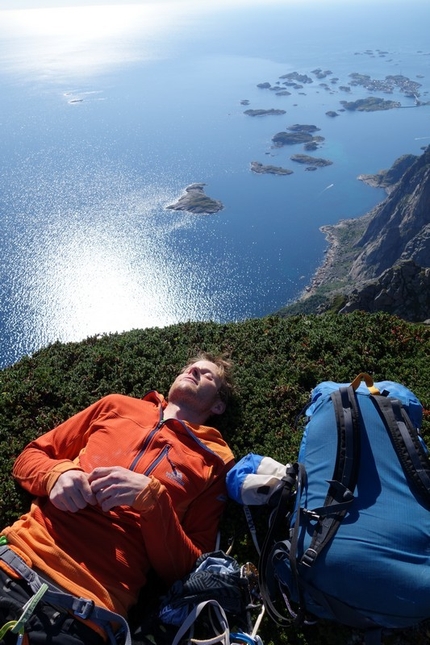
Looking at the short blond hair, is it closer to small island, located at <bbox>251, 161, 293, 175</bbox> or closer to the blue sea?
the blue sea

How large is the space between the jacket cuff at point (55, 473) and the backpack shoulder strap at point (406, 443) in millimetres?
2714

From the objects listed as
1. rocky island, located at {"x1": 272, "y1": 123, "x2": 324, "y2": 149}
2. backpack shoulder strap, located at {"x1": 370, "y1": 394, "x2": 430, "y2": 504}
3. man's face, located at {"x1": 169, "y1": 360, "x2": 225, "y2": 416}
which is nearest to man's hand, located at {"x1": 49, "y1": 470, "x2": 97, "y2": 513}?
man's face, located at {"x1": 169, "y1": 360, "x2": 225, "y2": 416}

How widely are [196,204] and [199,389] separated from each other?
119m

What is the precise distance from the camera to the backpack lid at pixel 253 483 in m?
4.61

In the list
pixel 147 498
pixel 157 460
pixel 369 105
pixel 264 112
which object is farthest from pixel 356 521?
pixel 369 105

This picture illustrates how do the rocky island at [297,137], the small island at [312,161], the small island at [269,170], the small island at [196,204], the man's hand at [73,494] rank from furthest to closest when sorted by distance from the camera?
1. the rocky island at [297,137]
2. the small island at [312,161]
3. the small island at [269,170]
4. the small island at [196,204]
5. the man's hand at [73,494]

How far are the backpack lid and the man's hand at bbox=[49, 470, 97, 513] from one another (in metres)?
1.35

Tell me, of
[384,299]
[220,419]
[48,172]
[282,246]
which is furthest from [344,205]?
[220,419]

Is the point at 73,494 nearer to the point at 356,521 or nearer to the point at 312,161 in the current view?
→ the point at 356,521

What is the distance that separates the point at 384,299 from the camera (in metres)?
43.9

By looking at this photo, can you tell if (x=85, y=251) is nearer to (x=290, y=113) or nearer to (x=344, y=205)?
(x=344, y=205)

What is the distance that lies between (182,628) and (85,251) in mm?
104668

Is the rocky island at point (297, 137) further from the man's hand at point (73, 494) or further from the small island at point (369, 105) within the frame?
the man's hand at point (73, 494)

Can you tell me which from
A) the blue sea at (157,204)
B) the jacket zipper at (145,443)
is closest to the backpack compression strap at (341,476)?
the jacket zipper at (145,443)
